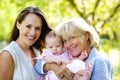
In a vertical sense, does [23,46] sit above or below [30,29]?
below

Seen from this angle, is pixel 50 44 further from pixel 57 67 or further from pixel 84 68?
pixel 84 68

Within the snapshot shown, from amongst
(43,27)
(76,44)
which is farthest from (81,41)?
(43,27)

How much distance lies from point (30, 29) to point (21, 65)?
0.33 m

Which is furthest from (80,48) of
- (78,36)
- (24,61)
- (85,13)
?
(85,13)

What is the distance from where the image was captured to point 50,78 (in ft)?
11.1

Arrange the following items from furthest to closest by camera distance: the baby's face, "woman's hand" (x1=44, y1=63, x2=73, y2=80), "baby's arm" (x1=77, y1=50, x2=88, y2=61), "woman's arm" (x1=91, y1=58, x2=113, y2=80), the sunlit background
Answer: the sunlit background < the baby's face < "woman's hand" (x1=44, y1=63, x2=73, y2=80) < "baby's arm" (x1=77, y1=50, x2=88, y2=61) < "woman's arm" (x1=91, y1=58, x2=113, y2=80)

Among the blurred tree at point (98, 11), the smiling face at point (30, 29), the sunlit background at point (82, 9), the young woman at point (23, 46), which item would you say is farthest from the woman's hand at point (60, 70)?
the blurred tree at point (98, 11)

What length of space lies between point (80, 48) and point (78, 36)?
0.10 metres

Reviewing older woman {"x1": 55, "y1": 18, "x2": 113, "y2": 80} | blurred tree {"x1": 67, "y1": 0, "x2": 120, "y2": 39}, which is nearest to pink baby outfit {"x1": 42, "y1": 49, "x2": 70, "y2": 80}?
older woman {"x1": 55, "y1": 18, "x2": 113, "y2": 80}

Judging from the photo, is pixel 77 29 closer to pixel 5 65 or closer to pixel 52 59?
pixel 52 59

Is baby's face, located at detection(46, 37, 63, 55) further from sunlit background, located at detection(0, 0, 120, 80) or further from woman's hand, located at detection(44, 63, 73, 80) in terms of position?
sunlit background, located at detection(0, 0, 120, 80)

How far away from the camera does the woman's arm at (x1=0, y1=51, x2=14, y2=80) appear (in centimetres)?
327

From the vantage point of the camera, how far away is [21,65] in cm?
339

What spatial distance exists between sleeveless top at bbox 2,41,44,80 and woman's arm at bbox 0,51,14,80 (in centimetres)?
5
